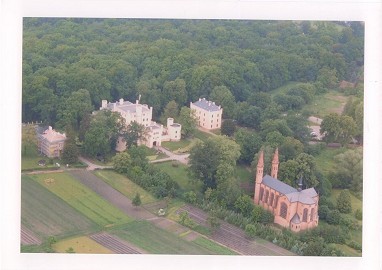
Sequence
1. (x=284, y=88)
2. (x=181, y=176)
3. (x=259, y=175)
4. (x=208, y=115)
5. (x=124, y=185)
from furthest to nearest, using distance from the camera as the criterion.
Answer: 1. (x=284, y=88)
2. (x=208, y=115)
3. (x=181, y=176)
4. (x=124, y=185)
5. (x=259, y=175)

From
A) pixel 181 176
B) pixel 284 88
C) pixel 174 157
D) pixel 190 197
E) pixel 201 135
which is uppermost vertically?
pixel 284 88

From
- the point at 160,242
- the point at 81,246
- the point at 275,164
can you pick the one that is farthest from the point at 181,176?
the point at 81,246

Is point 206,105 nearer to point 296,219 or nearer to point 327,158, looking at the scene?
point 327,158

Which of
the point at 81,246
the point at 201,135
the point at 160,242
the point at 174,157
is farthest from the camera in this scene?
the point at 201,135

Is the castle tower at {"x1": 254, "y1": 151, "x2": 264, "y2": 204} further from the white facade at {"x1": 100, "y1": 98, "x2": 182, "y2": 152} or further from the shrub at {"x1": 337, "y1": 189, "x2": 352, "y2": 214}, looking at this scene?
the white facade at {"x1": 100, "y1": 98, "x2": 182, "y2": 152}

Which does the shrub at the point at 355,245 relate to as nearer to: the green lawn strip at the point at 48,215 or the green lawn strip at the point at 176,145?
the green lawn strip at the point at 176,145
